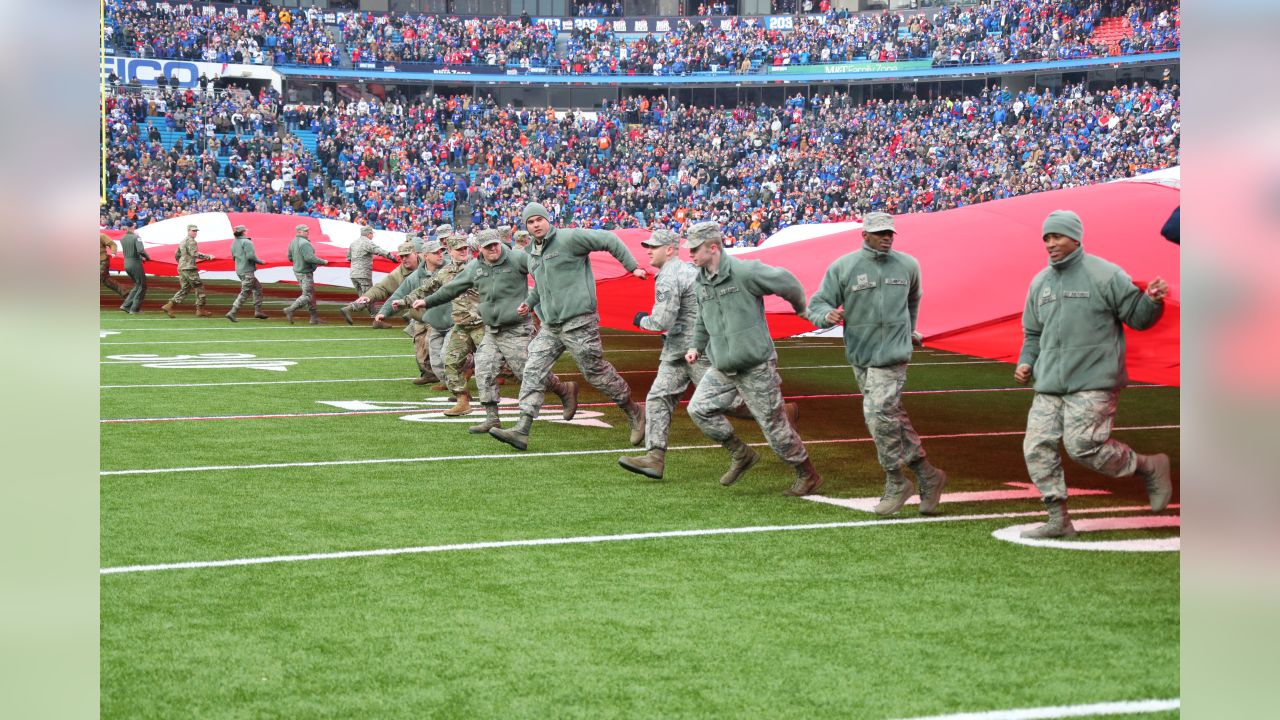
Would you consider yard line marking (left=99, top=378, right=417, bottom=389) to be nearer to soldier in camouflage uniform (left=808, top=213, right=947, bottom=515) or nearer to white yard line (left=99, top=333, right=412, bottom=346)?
white yard line (left=99, top=333, right=412, bottom=346)

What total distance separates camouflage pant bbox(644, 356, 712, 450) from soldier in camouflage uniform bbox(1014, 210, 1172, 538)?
9.59 feet

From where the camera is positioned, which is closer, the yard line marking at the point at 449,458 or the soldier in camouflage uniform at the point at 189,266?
the yard line marking at the point at 449,458

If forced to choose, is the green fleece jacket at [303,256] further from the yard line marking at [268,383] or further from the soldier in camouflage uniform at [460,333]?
the soldier in camouflage uniform at [460,333]

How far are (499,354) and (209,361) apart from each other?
305 inches

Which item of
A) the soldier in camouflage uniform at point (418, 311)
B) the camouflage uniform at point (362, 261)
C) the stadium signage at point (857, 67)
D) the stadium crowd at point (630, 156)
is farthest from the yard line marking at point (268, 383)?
the stadium signage at point (857, 67)

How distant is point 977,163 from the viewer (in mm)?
43844

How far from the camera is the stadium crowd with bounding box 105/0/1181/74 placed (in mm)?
47844

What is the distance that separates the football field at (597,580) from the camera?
15.8 feet

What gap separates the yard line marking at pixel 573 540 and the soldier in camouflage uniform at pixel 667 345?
170 cm

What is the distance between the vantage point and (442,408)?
45.8ft

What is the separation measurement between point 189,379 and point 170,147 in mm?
29678

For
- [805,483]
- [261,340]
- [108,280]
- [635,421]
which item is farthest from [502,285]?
[108,280]

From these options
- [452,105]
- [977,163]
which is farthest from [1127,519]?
[452,105]
